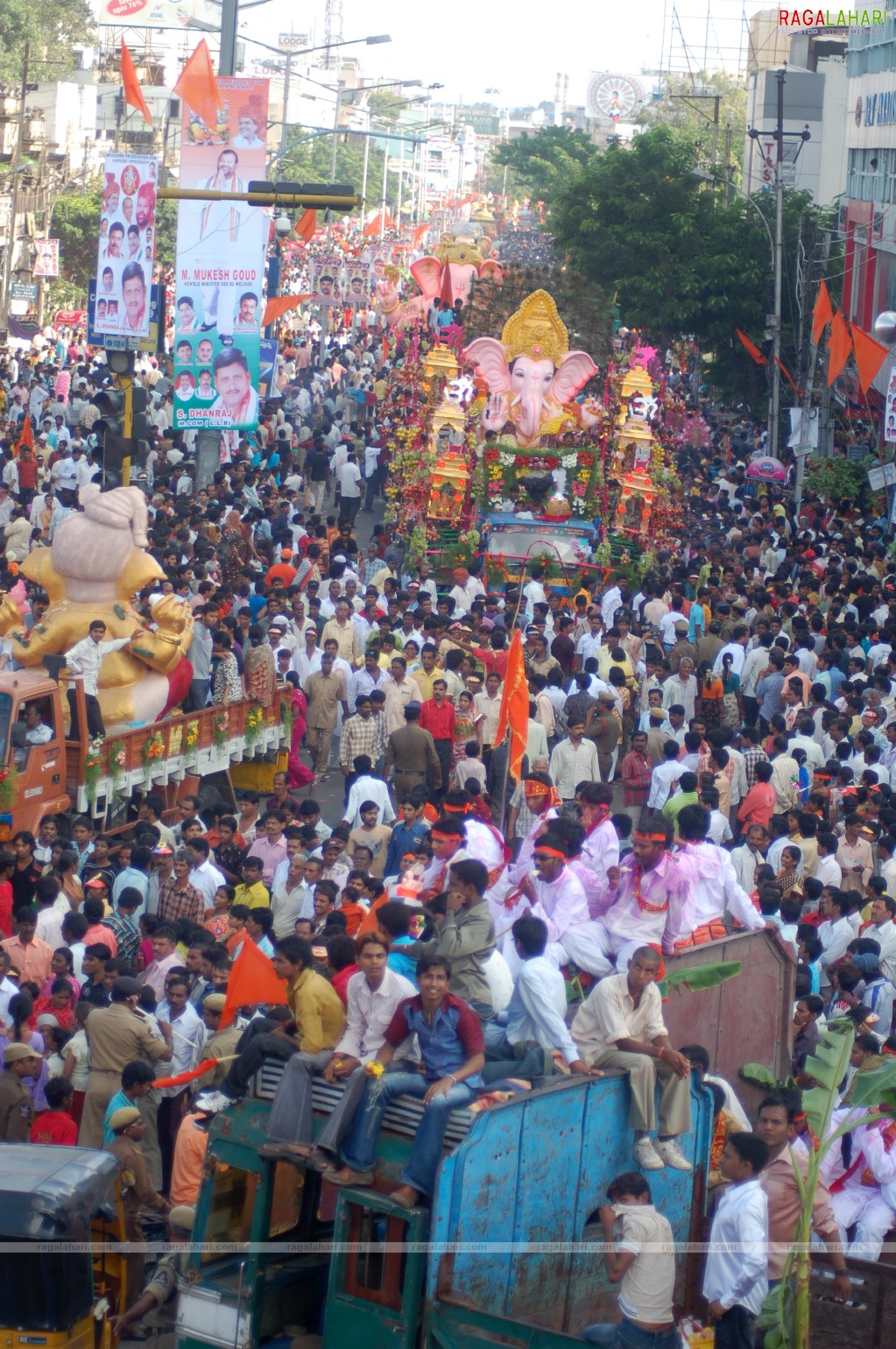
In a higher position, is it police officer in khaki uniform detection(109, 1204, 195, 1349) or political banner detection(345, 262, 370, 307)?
political banner detection(345, 262, 370, 307)

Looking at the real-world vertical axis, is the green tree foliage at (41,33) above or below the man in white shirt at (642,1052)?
above

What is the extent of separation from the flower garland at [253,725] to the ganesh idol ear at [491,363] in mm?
9353

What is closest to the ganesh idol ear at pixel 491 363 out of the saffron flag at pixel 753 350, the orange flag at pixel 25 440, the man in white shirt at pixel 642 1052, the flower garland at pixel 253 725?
the orange flag at pixel 25 440

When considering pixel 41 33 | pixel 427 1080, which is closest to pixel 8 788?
pixel 427 1080

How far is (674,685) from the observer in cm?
1566

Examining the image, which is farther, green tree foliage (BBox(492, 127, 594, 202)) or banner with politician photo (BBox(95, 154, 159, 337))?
green tree foliage (BBox(492, 127, 594, 202))

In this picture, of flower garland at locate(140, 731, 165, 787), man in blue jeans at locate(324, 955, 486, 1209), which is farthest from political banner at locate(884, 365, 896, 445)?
man in blue jeans at locate(324, 955, 486, 1209)

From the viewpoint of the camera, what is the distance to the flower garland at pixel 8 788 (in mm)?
12148

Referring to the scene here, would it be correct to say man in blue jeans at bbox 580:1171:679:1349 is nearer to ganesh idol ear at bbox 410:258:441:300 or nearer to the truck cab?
the truck cab

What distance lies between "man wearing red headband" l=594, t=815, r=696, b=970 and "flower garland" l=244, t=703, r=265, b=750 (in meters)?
6.36

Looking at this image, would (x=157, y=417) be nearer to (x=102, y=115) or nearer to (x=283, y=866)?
(x=283, y=866)

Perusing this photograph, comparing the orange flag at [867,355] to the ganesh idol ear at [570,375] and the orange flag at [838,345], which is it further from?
the ganesh idol ear at [570,375]

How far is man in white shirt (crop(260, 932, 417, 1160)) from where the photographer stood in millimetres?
6852

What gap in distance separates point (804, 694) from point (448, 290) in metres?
21.6
